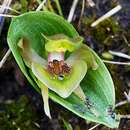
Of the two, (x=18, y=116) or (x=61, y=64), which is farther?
(x=18, y=116)

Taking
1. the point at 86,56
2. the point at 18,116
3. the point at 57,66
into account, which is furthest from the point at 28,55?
the point at 18,116

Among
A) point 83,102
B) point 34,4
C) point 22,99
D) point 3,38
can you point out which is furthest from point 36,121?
point 34,4

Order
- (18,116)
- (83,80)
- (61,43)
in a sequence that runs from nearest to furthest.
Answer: (61,43)
(83,80)
(18,116)

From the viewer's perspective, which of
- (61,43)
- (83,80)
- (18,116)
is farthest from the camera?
(18,116)

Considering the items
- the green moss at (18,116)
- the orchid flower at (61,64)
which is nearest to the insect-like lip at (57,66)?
the orchid flower at (61,64)

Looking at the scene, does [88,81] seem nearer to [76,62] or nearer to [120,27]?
[76,62]

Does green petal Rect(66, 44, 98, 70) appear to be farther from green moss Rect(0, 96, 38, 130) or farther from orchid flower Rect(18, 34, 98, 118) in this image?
green moss Rect(0, 96, 38, 130)

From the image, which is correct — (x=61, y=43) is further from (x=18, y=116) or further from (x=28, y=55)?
(x=18, y=116)
